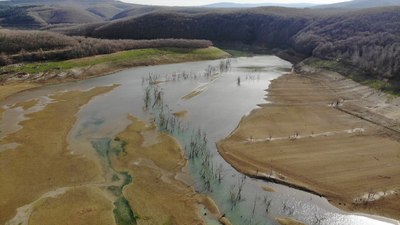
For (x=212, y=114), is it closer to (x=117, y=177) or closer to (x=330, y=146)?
(x=330, y=146)

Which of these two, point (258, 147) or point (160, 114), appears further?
point (160, 114)

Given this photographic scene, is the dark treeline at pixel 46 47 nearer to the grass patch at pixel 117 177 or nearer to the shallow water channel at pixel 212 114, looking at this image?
the shallow water channel at pixel 212 114

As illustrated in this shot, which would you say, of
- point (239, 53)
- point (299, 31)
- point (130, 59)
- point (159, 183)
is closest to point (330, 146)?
point (159, 183)

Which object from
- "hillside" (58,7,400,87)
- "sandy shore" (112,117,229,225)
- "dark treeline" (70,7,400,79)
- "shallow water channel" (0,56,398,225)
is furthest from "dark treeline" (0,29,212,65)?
"sandy shore" (112,117,229,225)

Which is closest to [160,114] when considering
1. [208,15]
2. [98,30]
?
[98,30]

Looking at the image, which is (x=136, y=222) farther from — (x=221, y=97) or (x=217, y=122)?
(x=221, y=97)

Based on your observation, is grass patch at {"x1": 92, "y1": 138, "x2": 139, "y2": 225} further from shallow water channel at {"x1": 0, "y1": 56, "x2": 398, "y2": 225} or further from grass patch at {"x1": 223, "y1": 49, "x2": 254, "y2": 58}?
grass patch at {"x1": 223, "y1": 49, "x2": 254, "y2": 58}
